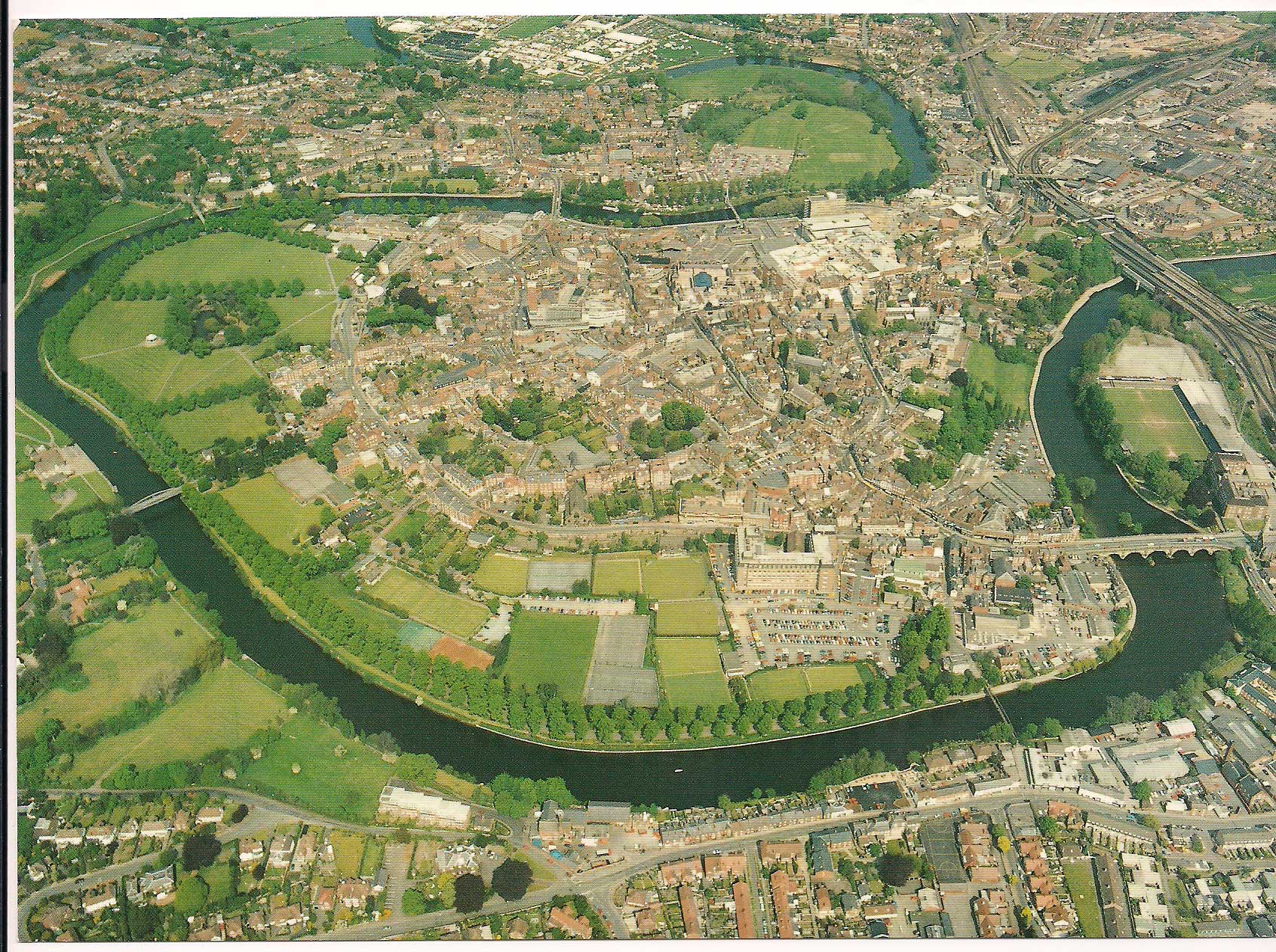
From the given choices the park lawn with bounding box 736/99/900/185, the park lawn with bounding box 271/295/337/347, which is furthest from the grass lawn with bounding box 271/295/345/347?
the park lawn with bounding box 736/99/900/185

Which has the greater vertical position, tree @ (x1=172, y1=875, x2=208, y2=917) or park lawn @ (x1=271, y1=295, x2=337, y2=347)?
tree @ (x1=172, y1=875, x2=208, y2=917)

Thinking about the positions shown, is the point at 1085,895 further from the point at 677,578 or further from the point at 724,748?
the point at 677,578

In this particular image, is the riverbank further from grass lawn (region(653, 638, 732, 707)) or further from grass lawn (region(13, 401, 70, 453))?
grass lawn (region(13, 401, 70, 453))

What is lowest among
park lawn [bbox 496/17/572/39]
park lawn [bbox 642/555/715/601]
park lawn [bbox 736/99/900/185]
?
park lawn [bbox 642/555/715/601]

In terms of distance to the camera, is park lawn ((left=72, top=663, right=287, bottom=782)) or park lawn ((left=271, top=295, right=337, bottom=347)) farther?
park lawn ((left=271, top=295, right=337, bottom=347))

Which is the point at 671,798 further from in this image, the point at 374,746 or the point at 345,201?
the point at 345,201
